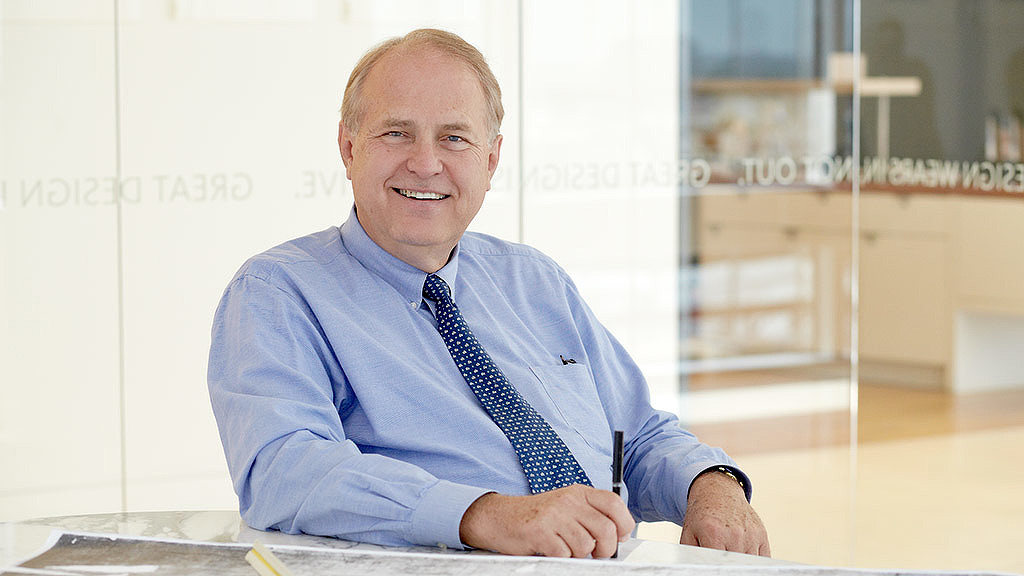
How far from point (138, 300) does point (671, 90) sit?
1572 mm

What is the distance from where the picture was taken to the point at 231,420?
1.59 m

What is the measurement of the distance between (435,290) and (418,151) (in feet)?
0.62

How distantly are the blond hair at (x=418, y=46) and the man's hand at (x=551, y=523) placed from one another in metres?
0.66

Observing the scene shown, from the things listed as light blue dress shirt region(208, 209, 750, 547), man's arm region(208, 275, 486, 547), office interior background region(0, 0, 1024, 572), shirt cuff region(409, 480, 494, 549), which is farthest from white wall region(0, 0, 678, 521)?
shirt cuff region(409, 480, 494, 549)

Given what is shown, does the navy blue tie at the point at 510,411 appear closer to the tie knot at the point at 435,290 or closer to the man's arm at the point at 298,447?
the tie knot at the point at 435,290

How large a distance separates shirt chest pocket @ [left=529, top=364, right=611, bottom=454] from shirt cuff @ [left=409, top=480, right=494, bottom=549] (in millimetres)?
458

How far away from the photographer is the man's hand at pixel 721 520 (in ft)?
5.61

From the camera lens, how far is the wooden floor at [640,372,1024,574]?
4.07 m

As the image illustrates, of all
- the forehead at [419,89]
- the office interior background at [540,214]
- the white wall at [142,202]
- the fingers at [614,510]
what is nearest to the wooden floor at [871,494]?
the office interior background at [540,214]

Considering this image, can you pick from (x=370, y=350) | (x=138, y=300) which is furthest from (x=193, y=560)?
(x=138, y=300)

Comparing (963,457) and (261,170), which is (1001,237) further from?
(261,170)

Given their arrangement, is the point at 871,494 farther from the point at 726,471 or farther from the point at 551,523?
the point at 551,523

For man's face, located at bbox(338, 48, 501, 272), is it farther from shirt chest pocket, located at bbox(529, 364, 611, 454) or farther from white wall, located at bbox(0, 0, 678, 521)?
white wall, located at bbox(0, 0, 678, 521)

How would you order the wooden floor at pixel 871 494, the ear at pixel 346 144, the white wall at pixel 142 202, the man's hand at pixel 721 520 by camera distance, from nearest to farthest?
the man's hand at pixel 721 520, the ear at pixel 346 144, the white wall at pixel 142 202, the wooden floor at pixel 871 494
